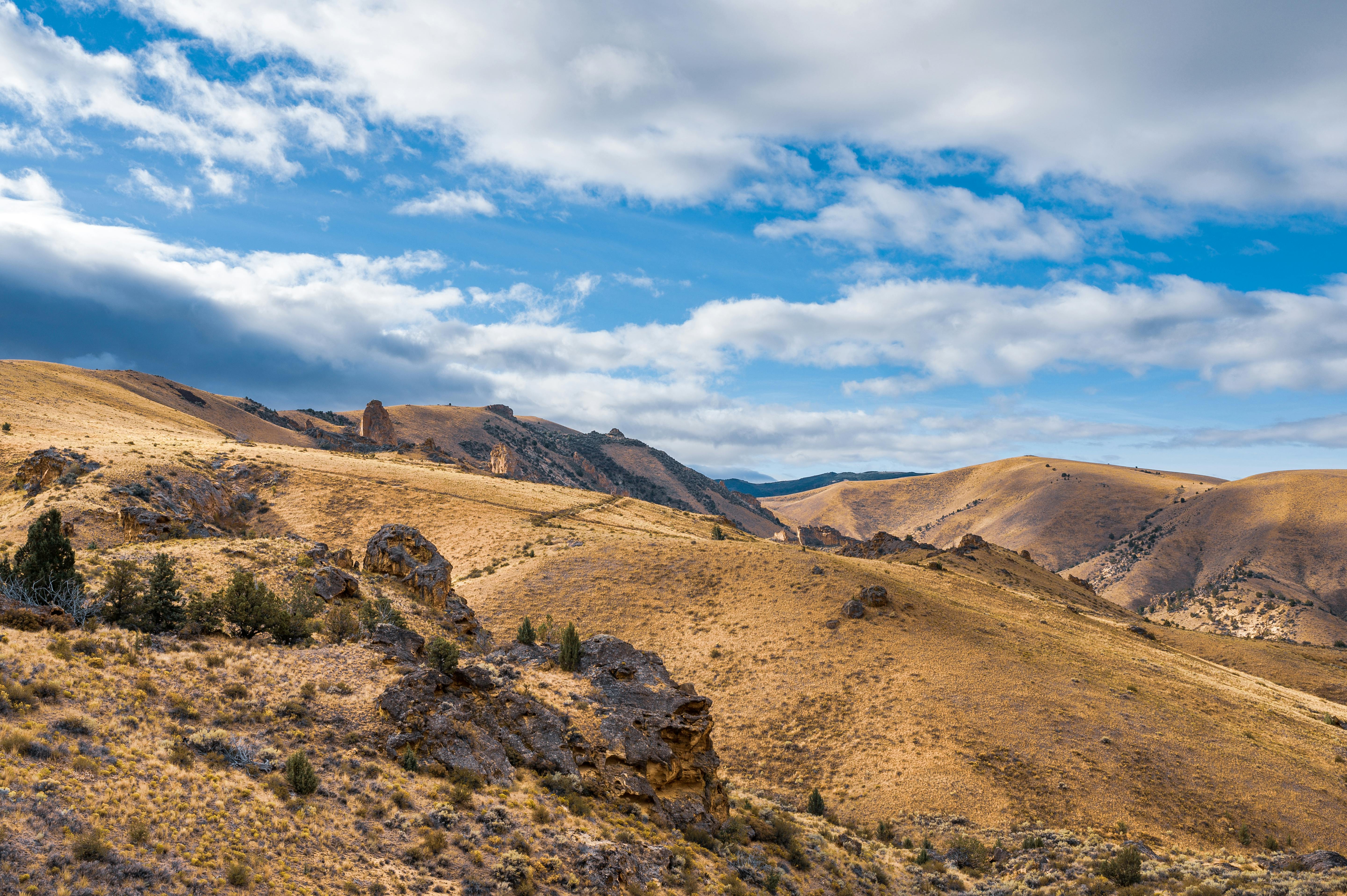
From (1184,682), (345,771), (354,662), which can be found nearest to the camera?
(345,771)

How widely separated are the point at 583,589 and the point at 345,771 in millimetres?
33126

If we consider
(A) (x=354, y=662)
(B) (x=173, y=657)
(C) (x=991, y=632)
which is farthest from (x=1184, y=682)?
(B) (x=173, y=657)

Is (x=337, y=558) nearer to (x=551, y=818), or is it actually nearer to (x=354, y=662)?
(x=354, y=662)

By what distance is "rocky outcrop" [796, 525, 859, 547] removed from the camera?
14012 centimetres

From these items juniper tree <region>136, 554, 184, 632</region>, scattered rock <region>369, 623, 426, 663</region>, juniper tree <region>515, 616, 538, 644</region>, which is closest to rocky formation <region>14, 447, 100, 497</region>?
juniper tree <region>136, 554, 184, 632</region>

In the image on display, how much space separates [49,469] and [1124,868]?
59173 mm

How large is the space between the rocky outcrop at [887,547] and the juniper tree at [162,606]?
255 ft

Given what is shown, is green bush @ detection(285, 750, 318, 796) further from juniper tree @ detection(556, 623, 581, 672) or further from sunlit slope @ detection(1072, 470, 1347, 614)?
sunlit slope @ detection(1072, 470, 1347, 614)

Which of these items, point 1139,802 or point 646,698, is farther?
point 1139,802

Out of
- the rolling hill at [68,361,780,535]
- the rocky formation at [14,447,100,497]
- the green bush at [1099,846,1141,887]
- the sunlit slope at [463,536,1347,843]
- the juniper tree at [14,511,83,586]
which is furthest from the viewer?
the rolling hill at [68,361,780,535]

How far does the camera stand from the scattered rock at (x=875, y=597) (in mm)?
45531

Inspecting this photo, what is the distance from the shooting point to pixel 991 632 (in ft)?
147

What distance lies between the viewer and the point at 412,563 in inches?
1287

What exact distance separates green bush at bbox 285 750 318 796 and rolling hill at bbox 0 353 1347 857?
0.93m
